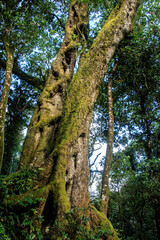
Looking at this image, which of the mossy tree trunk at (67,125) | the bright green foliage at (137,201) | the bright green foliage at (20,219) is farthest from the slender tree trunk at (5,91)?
the bright green foliage at (137,201)

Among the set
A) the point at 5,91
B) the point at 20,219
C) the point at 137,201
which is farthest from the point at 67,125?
the point at 137,201

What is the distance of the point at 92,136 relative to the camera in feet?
50.7

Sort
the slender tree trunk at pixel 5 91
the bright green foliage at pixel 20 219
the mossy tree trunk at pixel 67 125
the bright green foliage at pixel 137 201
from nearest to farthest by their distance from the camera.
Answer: the bright green foliage at pixel 20 219, the mossy tree trunk at pixel 67 125, the slender tree trunk at pixel 5 91, the bright green foliage at pixel 137 201

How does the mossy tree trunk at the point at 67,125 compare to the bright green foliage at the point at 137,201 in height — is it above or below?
above

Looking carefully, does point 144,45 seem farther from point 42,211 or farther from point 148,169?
point 42,211

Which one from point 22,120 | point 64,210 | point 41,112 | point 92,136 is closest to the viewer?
point 64,210

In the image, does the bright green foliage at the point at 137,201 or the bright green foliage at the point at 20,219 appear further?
the bright green foliage at the point at 137,201

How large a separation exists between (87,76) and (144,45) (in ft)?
19.6

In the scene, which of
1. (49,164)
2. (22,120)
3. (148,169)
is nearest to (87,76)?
(49,164)

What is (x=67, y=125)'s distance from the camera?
11.9 feet

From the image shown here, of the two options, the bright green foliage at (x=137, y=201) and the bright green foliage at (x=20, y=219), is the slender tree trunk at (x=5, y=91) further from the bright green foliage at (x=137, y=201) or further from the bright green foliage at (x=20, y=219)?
the bright green foliage at (x=137, y=201)

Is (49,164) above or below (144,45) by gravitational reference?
below

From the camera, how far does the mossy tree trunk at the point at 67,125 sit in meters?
2.84

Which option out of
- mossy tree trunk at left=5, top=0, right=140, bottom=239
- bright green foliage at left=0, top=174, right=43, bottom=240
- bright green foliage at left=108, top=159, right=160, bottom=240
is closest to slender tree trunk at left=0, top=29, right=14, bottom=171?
mossy tree trunk at left=5, top=0, right=140, bottom=239
